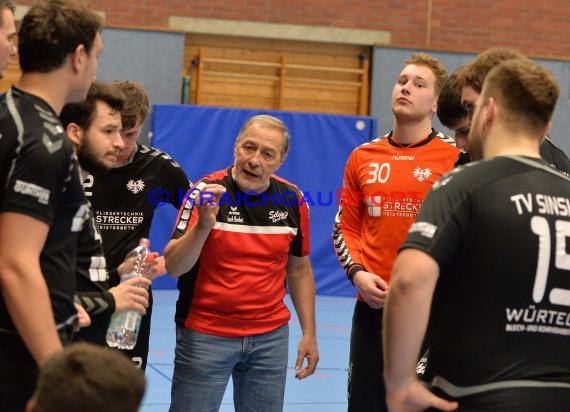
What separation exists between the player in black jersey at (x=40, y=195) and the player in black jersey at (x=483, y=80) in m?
1.54

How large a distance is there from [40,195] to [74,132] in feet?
2.69

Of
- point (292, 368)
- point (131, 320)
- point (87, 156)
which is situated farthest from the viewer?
point (292, 368)

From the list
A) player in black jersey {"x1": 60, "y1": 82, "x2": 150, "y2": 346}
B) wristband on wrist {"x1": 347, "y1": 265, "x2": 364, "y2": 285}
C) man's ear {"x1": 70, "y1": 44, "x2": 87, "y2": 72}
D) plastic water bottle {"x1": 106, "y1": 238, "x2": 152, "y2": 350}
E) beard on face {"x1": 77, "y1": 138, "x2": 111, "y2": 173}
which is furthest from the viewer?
wristband on wrist {"x1": 347, "y1": 265, "x2": 364, "y2": 285}

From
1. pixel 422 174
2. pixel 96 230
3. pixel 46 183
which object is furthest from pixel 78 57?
pixel 422 174

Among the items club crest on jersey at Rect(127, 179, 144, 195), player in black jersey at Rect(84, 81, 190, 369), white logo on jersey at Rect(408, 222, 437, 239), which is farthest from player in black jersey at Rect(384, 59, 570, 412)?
club crest on jersey at Rect(127, 179, 144, 195)

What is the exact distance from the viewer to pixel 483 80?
140 inches

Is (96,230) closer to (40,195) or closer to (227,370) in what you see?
(40,195)

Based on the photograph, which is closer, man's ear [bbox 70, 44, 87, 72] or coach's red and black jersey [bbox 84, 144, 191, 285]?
man's ear [bbox 70, 44, 87, 72]

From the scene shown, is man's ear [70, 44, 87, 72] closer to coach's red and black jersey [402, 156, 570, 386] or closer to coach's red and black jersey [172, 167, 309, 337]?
coach's red and black jersey [402, 156, 570, 386]

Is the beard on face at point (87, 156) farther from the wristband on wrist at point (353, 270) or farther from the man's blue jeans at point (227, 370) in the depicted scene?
the wristband on wrist at point (353, 270)

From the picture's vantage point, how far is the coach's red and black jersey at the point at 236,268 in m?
4.21

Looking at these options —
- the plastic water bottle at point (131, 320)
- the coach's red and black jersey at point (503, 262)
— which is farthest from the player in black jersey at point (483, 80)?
the plastic water bottle at point (131, 320)

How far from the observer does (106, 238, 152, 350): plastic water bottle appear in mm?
3955

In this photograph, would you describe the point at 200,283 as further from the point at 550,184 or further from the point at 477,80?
the point at 550,184
